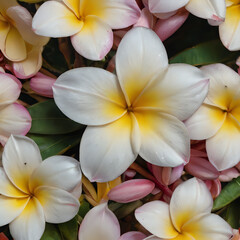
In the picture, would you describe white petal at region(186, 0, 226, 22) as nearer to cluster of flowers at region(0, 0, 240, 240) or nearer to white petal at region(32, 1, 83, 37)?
cluster of flowers at region(0, 0, 240, 240)

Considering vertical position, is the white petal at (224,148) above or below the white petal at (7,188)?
above

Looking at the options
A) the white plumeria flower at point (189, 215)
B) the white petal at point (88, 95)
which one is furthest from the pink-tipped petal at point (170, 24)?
the white plumeria flower at point (189, 215)

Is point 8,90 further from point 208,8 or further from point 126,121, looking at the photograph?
point 208,8

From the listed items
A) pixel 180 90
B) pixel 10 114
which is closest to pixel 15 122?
pixel 10 114

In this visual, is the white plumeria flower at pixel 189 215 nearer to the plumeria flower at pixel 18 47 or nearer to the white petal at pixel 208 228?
the white petal at pixel 208 228

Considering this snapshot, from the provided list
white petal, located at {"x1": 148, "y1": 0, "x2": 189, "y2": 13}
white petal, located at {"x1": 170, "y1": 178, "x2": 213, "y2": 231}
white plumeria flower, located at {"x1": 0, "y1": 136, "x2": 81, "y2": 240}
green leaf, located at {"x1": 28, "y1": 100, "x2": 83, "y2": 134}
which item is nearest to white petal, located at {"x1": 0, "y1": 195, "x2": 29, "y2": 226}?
white plumeria flower, located at {"x1": 0, "y1": 136, "x2": 81, "y2": 240}

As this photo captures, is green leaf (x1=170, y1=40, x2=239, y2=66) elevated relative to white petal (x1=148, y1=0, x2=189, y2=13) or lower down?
lower down
